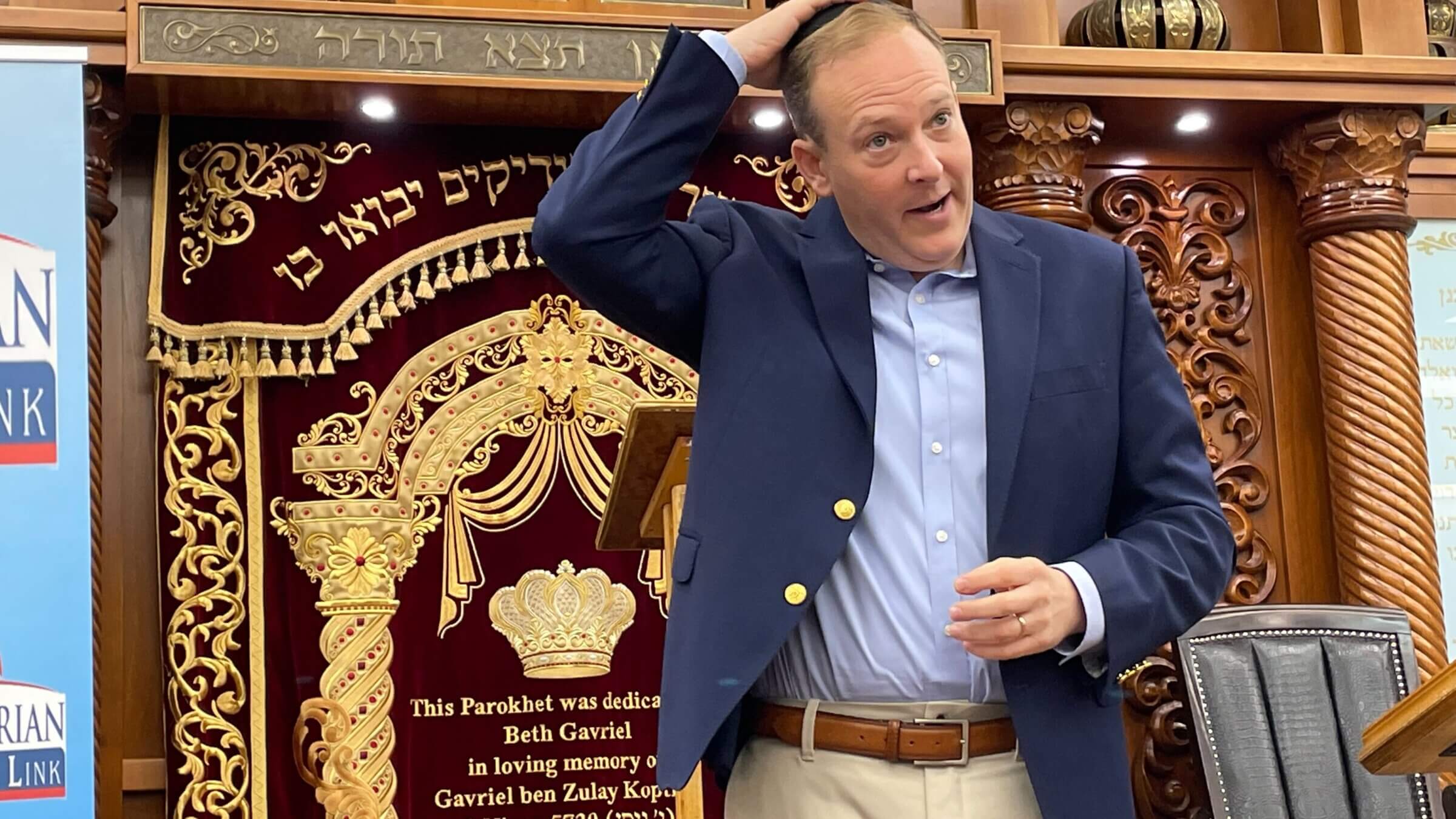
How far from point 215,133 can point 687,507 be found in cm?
286

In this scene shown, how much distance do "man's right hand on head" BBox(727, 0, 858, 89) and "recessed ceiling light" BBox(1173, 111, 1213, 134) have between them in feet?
9.88

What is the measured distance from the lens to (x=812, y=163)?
5.37ft

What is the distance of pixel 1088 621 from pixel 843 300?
383 millimetres

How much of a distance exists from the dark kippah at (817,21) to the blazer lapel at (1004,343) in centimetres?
25

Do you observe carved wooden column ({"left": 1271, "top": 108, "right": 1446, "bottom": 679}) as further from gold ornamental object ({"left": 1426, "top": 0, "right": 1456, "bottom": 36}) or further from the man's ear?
the man's ear

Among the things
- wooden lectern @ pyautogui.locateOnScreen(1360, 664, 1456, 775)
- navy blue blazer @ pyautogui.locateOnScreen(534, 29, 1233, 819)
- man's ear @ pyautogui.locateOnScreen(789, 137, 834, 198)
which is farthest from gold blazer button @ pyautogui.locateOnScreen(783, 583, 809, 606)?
wooden lectern @ pyautogui.locateOnScreen(1360, 664, 1456, 775)

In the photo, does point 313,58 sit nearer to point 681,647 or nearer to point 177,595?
point 177,595

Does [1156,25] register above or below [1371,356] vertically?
above

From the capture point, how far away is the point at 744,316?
5.14ft

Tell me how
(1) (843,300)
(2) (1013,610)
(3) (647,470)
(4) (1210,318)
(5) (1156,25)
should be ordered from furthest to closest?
1. (4) (1210,318)
2. (5) (1156,25)
3. (3) (647,470)
4. (1) (843,300)
5. (2) (1013,610)

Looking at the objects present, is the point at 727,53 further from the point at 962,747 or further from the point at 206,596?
the point at 206,596

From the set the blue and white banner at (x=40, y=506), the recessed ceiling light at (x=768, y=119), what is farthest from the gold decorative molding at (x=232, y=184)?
the recessed ceiling light at (x=768, y=119)

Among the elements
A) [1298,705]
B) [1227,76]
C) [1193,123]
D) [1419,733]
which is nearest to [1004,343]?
[1419,733]

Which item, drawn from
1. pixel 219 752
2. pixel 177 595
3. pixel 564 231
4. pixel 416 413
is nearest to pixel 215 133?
pixel 416 413
